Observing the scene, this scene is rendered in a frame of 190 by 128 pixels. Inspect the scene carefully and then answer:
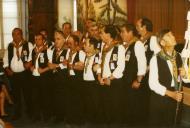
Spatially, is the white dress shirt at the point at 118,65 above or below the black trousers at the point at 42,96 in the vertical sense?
above

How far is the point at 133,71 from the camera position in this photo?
5684 mm

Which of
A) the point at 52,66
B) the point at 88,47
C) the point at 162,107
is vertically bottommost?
the point at 162,107

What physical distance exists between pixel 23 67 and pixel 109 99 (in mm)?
1552

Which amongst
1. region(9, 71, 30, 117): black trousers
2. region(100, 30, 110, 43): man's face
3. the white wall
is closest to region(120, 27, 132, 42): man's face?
region(100, 30, 110, 43): man's face

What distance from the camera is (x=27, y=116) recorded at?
21.7 feet

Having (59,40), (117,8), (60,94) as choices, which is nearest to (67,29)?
(59,40)

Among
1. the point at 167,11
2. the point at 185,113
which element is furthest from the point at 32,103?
the point at 167,11

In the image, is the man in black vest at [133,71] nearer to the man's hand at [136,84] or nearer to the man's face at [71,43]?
the man's hand at [136,84]

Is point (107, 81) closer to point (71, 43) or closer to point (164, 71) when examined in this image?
point (71, 43)

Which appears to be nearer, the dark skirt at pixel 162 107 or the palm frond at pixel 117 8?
the dark skirt at pixel 162 107

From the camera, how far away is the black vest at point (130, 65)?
220 inches

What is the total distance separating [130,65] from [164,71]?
35.7 inches

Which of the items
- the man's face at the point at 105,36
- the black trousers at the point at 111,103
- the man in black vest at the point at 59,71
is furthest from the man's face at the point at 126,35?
the man in black vest at the point at 59,71

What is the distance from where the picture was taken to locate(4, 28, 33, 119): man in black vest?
654 cm
